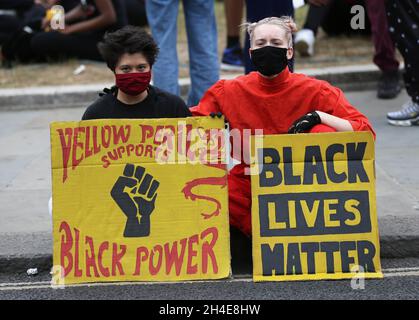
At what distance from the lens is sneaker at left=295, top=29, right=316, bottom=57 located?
8.81 m


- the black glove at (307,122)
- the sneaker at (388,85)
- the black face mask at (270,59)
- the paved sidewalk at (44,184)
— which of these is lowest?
the paved sidewalk at (44,184)

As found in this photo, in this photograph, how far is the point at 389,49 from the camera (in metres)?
7.33

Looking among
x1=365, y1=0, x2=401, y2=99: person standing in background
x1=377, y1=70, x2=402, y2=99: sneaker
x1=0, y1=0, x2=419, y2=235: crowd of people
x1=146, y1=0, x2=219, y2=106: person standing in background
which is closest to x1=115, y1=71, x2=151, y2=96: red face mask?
x1=0, y1=0, x2=419, y2=235: crowd of people

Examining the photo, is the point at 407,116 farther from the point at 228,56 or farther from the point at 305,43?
the point at 305,43

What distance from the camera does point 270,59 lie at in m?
4.06

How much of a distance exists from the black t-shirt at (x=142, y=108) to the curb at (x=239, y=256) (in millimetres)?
690

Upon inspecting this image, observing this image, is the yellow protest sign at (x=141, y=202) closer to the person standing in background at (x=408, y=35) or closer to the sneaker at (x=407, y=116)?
the person standing in background at (x=408, y=35)

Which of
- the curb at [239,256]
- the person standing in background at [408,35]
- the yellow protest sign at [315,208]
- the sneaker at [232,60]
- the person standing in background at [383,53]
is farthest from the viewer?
the sneaker at [232,60]

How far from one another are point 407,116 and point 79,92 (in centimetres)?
308

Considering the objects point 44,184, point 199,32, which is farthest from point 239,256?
point 199,32

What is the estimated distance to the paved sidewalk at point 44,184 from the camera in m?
4.20

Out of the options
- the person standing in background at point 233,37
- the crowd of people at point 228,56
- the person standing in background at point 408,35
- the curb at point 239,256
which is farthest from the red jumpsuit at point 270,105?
the person standing in background at point 233,37
